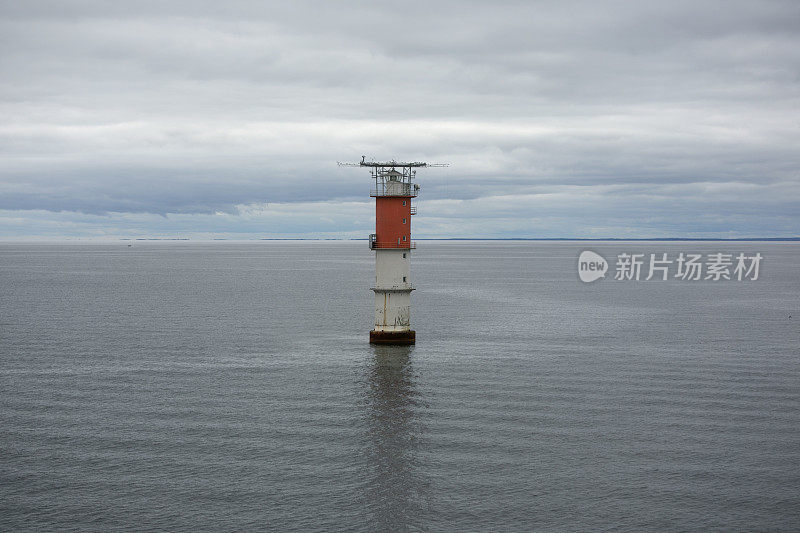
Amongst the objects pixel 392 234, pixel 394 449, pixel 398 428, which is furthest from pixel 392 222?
pixel 394 449

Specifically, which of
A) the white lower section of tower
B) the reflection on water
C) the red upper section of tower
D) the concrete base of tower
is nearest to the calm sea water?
the reflection on water

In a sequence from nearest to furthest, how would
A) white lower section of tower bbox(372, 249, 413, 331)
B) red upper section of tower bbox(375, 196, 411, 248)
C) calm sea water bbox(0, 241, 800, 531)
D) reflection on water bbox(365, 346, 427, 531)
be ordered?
1. calm sea water bbox(0, 241, 800, 531)
2. reflection on water bbox(365, 346, 427, 531)
3. white lower section of tower bbox(372, 249, 413, 331)
4. red upper section of tower bbox(375, 196, 411, 248)

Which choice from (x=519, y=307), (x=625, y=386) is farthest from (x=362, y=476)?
(x=519, y=307)

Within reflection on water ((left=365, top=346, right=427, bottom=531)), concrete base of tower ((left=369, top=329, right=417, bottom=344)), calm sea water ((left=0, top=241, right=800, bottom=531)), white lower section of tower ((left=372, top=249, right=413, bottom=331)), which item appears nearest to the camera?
calm sea water ((left=0, top=241, right=800, bottom=531))

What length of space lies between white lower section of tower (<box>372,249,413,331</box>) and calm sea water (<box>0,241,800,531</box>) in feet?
10.5

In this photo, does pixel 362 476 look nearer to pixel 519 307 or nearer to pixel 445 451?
pixel 445 451

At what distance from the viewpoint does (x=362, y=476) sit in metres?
27.7

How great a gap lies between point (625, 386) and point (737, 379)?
22.9 ft

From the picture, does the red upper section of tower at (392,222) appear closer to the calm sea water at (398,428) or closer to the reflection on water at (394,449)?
the calm sea water at (398,428)

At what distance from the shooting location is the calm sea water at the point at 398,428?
24828 millimetres

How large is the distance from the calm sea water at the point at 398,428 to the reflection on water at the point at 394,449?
10 cm

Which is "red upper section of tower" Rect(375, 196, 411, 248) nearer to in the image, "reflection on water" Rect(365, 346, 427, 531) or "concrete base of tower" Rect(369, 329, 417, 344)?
"concrete base of tower" Rect(369, 329, 417, 344)

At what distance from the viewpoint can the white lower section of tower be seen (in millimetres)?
53656

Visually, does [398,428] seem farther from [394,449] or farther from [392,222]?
[392,222]
